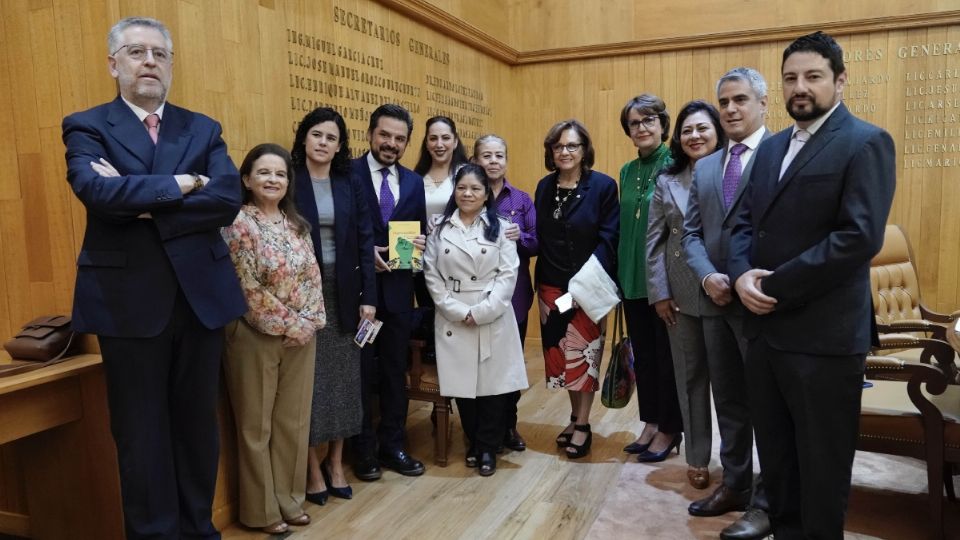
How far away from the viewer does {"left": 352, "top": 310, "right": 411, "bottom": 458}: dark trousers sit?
316cm

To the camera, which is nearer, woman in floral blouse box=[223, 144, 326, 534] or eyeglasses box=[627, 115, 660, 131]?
woman in floral blouse box=[223, 144, 326, 534]

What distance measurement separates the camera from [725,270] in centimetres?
247

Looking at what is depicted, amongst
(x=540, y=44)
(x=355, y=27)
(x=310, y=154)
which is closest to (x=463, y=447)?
(x=310, y=154)

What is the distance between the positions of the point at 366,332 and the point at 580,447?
1.21m

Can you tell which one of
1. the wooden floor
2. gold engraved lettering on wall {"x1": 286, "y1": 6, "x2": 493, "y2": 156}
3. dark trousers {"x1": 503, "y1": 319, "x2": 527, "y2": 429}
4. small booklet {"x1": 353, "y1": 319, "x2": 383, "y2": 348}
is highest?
gold engraved lettering on wall {"x1": 286, "y1": 6, "x2": 493, "y2": 156}

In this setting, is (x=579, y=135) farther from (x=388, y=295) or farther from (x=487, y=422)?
(x=487, y=422)

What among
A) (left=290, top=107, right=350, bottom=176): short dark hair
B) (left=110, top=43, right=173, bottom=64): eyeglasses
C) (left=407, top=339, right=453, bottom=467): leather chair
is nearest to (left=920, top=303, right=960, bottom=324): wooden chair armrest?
(left=407, top=339, right=453, bottom=467): leather chair

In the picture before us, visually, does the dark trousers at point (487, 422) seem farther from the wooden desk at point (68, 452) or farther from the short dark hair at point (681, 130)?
the wooden desk at point (68, 452)

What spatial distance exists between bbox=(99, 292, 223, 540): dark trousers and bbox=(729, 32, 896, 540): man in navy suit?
170cm

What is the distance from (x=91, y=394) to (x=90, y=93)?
3.35 ft

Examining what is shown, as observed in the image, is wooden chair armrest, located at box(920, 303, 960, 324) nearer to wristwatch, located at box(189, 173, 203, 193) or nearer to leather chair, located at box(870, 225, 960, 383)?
leather chair, located at box(870, 225, 960, 383)

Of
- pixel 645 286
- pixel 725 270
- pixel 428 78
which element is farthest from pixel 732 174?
pixel 428 78

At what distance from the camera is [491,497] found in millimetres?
2932

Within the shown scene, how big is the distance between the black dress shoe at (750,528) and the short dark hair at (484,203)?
1.50 meters
